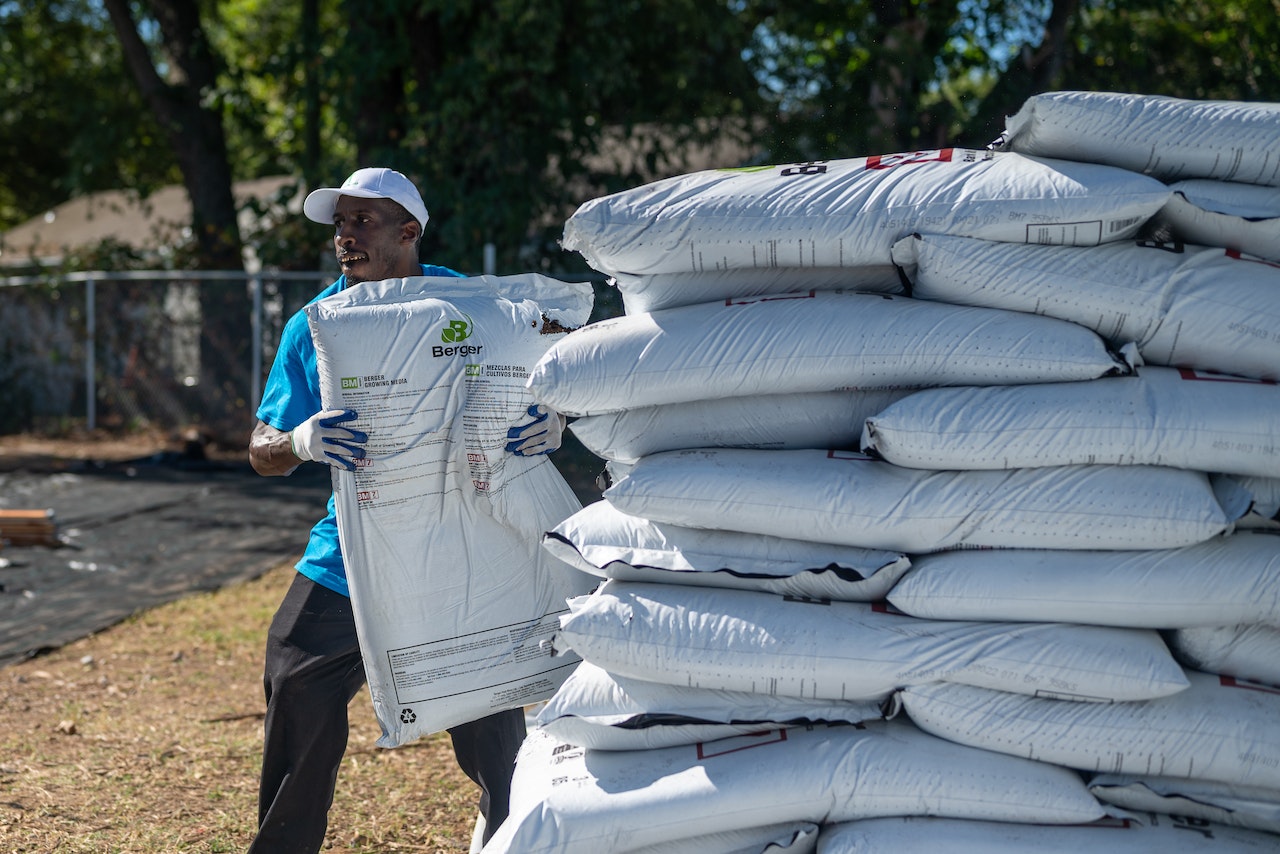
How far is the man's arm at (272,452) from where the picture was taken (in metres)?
3.03

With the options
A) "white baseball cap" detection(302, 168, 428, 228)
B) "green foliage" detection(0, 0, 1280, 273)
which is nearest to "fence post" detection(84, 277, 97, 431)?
"green foliage" detection(0, 0, 1280, 273)

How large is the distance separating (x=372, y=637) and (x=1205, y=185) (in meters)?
2.09

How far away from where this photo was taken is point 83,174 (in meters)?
14.6

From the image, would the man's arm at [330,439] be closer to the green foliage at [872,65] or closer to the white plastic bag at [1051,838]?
the white plastic bag at [1051,838]

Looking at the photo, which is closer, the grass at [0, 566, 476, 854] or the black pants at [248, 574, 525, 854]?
the black pants at [248, 574, 525, 854]

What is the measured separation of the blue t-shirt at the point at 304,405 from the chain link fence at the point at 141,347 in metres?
9.34

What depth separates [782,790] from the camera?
2.30 meters

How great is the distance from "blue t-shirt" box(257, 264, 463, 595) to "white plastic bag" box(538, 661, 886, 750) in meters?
0.84

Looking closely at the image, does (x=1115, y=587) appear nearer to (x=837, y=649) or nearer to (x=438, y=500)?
(x=837, y=649)

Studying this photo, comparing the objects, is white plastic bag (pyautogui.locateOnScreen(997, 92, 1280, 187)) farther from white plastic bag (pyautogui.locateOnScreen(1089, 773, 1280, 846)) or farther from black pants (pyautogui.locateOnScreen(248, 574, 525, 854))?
black pants (pyautogui.locateOnScreen(248, 574, 525, 854))

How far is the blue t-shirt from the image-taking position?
3115mm

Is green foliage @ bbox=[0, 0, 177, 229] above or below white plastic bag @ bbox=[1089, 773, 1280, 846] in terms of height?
above

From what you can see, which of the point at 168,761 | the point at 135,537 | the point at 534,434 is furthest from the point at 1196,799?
the point at 135,537

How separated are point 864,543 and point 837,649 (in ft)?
0.72
